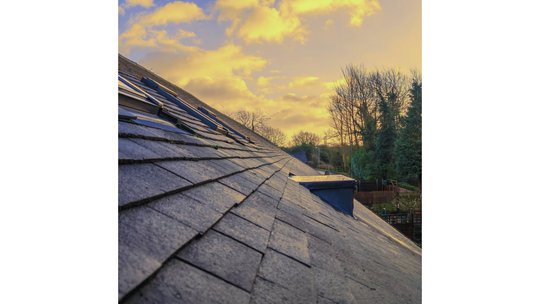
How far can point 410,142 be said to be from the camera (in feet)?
88.1

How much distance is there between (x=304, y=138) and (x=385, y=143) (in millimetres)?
17358

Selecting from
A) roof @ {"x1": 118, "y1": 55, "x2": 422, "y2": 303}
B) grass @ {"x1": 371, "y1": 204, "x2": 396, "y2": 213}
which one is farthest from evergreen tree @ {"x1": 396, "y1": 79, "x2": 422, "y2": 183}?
roof @ {"x1": 118, "y1": 55, "x2": 422, "y2": 303}

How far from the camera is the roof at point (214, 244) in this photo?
732mm

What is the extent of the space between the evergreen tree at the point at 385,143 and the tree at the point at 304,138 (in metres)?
14.9

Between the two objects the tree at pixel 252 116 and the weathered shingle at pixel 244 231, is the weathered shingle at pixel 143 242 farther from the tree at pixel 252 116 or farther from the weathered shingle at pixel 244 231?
the tree at pixel 252 116

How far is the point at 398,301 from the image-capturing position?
1.62 meters

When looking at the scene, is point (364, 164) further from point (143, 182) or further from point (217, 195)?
point (143, 182)

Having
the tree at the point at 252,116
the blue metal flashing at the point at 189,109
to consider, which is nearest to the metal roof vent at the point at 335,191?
the blue metal flashing at the point at 189,109

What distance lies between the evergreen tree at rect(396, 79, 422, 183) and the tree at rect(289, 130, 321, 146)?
61.0ft

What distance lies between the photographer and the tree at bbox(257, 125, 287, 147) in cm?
3140

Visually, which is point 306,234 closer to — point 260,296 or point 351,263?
point 351,263

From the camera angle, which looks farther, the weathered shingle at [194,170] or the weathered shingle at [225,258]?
the weathered shingle at [194,170]

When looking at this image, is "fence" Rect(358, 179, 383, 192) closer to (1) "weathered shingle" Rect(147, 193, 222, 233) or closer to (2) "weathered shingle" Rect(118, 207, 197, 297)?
(1) "weathered shingle" Rect(147, 193, 222, 233)
